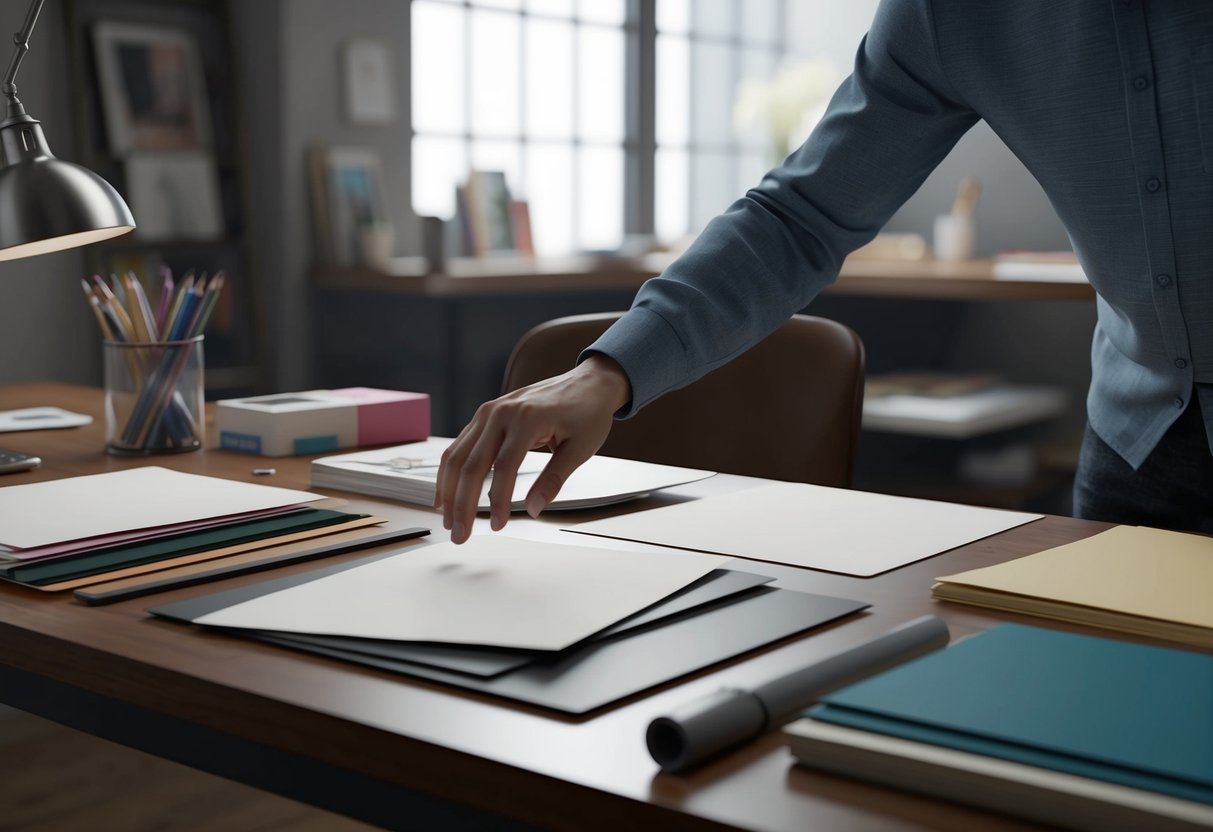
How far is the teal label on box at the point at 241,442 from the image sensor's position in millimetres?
1392

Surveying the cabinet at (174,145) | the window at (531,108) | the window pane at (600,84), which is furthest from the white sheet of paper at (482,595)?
the window pane at (600,84)

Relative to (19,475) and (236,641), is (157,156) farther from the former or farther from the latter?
(236,641)

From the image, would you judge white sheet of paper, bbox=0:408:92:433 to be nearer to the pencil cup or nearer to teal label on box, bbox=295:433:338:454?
the pencil cup

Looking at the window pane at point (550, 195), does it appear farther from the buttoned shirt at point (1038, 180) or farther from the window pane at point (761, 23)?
the buttoned shirt at point (1038, 180)

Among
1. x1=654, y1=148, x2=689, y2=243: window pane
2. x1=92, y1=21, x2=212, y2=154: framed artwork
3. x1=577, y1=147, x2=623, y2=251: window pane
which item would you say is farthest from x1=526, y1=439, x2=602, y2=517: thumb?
x1=654, y1=148, x2=689, y2=243: window pane

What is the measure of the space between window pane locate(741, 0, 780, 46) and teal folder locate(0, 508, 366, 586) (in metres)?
5.27

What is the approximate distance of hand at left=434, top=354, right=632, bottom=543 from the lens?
0.90 m

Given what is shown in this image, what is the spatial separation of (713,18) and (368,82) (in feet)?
7.36

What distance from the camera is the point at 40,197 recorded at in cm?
115

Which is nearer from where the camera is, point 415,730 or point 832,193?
point 415,730

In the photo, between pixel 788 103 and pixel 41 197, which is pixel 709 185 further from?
pixel 41 197

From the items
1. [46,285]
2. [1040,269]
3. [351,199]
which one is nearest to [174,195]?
[46,285]

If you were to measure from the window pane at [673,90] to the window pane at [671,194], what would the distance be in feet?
0.22

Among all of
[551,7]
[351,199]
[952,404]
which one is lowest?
[952,404]
